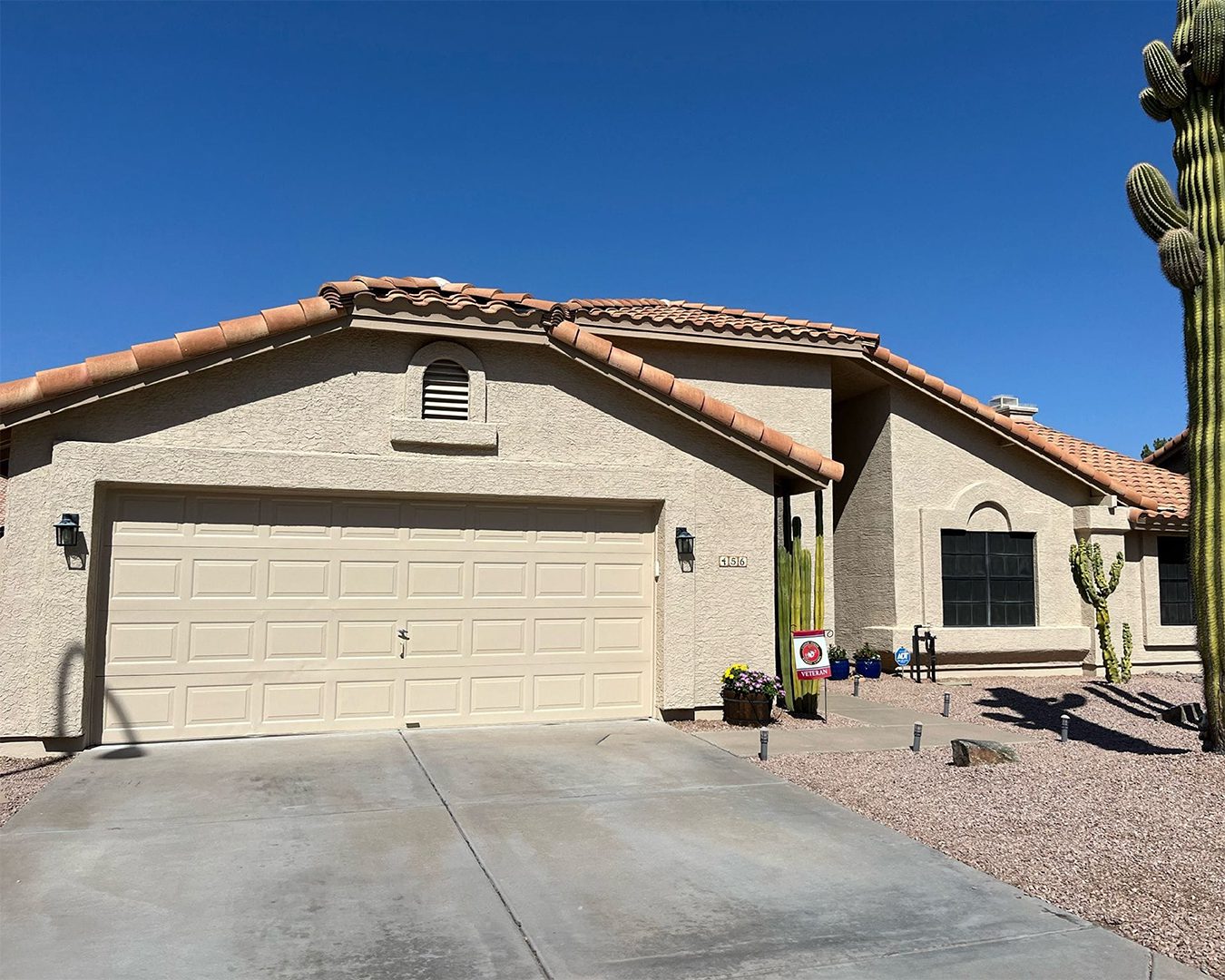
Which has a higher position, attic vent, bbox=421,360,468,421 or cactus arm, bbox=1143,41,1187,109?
cactus arm, bbox=1143,41,1187,109

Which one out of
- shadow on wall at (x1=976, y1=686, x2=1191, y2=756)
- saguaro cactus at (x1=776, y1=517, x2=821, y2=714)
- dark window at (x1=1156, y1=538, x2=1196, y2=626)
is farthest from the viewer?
dark window at (x1=1156, y1=538, x2=1196, y2=626)

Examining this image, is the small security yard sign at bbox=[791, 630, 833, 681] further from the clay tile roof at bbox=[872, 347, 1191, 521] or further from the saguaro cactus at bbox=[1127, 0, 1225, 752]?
the clay tile roof at bbox=[872, 347, 1191, 521]

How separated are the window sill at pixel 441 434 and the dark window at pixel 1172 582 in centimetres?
1292

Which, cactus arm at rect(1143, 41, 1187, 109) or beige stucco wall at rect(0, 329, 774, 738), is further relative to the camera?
cactus arm at rect(1143, 41, 1187, 109)

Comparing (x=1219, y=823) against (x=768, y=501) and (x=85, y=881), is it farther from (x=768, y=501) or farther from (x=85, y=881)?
(x=85, y=881)

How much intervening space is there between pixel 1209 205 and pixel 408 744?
943 cm

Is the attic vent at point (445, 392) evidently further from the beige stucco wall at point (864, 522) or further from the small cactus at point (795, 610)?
the beige stucco wall at point (864, 522)

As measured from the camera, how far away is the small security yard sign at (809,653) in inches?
431

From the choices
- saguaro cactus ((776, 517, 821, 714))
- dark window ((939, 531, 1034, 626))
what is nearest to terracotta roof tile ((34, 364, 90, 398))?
saguaro cactus ((776, 517, 821, 714))

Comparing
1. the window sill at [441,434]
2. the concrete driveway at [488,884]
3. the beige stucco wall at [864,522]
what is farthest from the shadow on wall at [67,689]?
the beige stucco wall at [864,522]

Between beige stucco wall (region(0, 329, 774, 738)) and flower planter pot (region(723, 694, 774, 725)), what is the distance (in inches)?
11.8

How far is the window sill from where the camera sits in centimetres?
991

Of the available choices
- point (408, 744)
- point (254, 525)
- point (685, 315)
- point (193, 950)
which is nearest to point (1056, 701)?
point (685, 315)

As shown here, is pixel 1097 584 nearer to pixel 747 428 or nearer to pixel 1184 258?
pixel 1184 258
